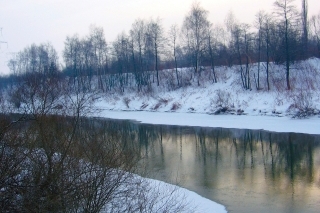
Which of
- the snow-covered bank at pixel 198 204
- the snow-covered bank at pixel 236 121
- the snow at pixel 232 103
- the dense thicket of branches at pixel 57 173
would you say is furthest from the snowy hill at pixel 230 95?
the dense thicket of branches at pixel 57 173

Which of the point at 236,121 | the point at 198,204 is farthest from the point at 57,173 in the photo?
the point at 236,121

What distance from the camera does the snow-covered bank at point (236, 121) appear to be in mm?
22562

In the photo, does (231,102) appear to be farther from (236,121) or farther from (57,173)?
(57,173)

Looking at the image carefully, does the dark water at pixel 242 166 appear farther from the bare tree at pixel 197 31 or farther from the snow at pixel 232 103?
the bare tree at pixel 197 31

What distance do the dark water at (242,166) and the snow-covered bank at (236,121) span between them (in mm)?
1545

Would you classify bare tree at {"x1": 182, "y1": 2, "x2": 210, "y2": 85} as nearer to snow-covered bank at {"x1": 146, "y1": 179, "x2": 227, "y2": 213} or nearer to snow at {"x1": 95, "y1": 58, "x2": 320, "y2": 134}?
snow at {"x1": 95, "y1": 58, "x2": 320, "y2": 134}

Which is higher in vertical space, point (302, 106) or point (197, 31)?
point (197, 31)

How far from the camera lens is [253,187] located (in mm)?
11602

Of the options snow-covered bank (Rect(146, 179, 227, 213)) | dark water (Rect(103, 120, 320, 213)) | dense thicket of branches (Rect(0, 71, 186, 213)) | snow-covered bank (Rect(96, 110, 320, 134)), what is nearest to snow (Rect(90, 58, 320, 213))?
snow-covered bank (Rect(96, 110, 320, 134))

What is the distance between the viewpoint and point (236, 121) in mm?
26609

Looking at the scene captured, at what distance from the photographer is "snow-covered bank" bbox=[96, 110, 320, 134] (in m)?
22.6

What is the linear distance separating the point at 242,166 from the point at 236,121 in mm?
12531

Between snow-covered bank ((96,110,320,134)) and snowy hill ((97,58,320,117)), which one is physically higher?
snowy hill ((97,58,320,117))

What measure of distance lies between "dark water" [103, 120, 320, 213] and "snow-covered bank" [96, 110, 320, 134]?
5.07ft
